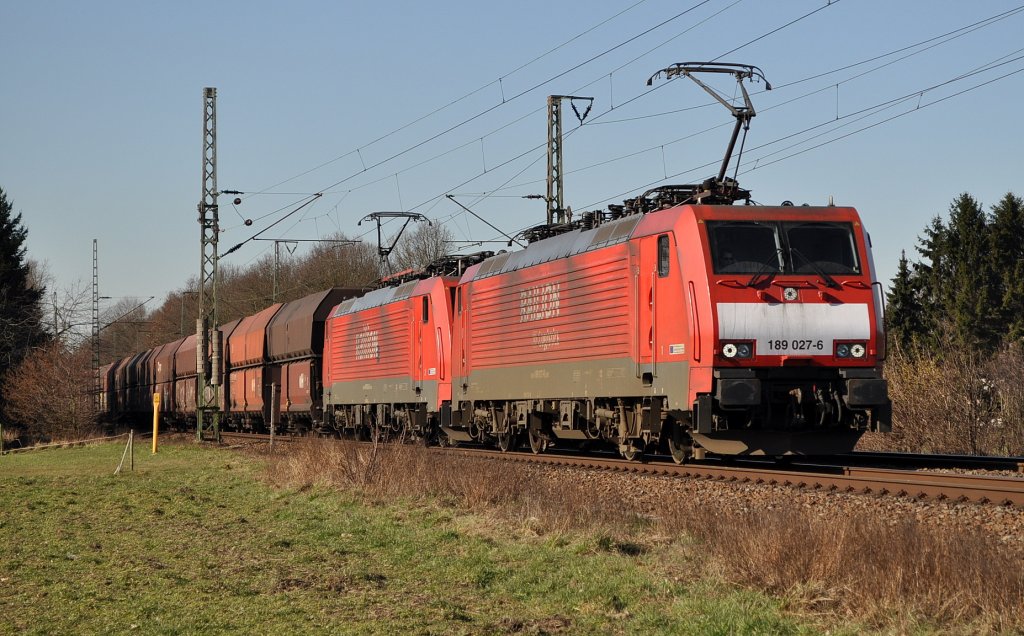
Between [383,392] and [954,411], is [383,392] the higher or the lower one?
the higher one

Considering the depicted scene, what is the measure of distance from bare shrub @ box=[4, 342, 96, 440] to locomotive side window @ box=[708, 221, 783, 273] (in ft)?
125

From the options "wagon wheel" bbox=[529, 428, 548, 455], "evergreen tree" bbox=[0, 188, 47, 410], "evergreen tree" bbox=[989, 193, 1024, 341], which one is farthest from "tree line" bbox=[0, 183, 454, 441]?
"evergreen tree" bbox=[989, 193, 1024, 341]

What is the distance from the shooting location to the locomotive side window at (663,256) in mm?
16312

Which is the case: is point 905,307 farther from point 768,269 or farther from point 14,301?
point 768,269

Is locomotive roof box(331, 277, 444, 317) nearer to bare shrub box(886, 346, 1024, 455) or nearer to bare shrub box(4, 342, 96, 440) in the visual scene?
bare shrub box(886, 346, 1024, 455)

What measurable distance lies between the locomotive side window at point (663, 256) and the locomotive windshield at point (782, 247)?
839 millimetres

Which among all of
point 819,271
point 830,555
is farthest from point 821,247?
point 830,555

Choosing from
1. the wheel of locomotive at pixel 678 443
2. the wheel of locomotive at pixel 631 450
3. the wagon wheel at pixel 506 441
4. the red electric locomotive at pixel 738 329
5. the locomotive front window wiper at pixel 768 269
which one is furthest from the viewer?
the wagon wheel at pixel 506 441

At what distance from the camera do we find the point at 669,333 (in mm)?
16156

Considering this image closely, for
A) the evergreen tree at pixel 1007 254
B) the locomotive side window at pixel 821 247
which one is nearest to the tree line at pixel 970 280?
the evergreen tree at pixel 1007 254

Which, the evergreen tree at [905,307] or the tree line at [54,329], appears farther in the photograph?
the evergreen tree at [905,307]

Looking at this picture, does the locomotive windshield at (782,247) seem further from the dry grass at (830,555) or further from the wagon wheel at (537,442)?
the wagon wheel at (537,442)

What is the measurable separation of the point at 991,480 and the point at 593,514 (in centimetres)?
436

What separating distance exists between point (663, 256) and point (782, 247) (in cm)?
164
